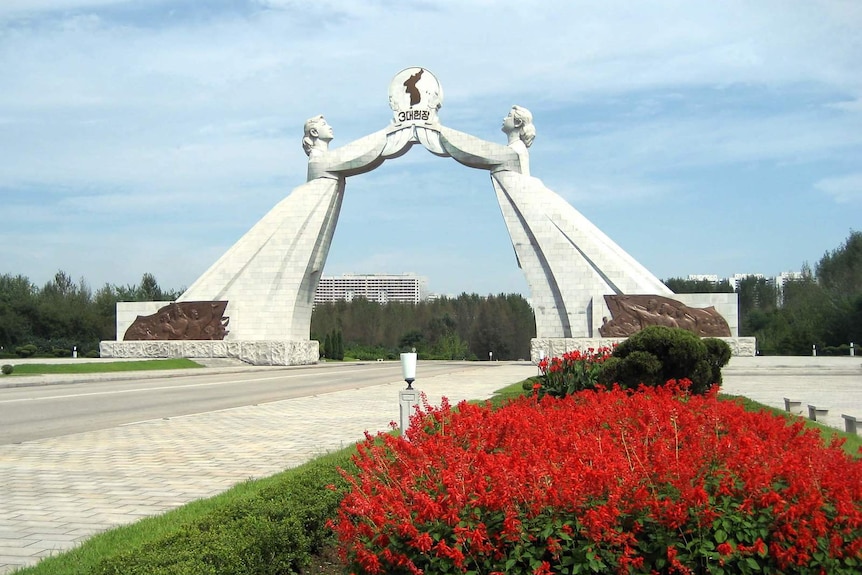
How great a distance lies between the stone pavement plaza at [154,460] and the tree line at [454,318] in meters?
23.6

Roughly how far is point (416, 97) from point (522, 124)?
3.49 metres

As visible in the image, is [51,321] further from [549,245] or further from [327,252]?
[549,245]

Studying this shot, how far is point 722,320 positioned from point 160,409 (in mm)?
15994

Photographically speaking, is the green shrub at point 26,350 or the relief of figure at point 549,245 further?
the green shrub at point 26,350

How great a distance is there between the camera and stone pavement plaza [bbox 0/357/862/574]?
13.5 ft

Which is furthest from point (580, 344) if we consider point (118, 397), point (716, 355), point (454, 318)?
point (454, 318)

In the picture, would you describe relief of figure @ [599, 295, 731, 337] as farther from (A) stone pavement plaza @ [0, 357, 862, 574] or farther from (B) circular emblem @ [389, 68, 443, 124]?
(A) stone pavement plaza @ [0, 357, 862, 574]

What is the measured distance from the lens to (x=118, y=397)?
12500 millimetres

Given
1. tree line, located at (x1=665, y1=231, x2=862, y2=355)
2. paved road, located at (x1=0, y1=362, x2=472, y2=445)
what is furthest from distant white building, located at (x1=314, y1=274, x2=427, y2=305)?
paved road, located at (x1=0, y1=362, x2=472, y2=445)

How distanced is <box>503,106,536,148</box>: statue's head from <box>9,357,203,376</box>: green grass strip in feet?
39.7

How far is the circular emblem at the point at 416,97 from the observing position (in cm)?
2534

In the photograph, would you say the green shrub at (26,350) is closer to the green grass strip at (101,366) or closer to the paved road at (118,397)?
the green grass strip at (101,366)

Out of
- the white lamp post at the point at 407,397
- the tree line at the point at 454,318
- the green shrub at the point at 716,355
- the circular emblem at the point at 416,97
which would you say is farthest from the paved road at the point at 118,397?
the tree line at the point at 454,318

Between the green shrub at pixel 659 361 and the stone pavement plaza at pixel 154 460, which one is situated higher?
the green shrub at pixel 659 361
